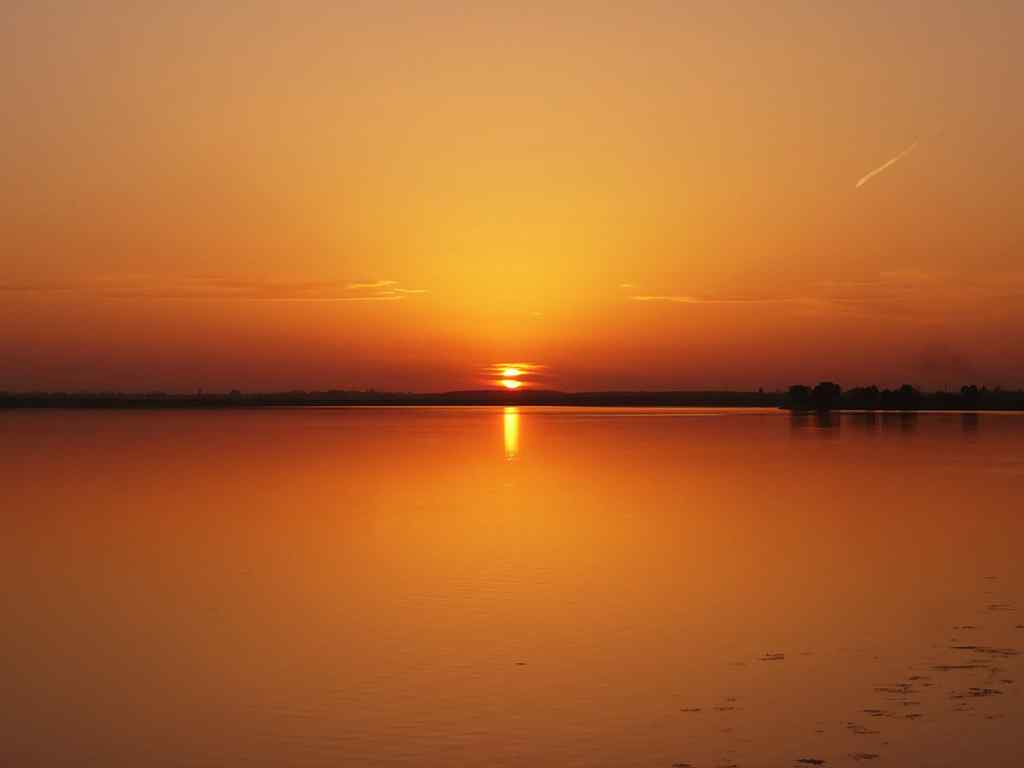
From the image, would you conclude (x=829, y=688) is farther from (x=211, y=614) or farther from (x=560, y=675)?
(x=211, y=614)

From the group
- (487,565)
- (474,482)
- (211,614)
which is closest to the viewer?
(211,614)

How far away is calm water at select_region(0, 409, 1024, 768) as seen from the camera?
13375 millimetres

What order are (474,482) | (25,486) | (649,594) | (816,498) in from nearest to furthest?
(649,594)
(816,498)
(25,486)
(474,482)

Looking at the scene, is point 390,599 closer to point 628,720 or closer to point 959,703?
point 628,720

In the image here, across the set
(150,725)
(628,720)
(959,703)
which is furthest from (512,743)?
(959,703)

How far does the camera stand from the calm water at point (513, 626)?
13.4m

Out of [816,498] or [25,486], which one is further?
[25,486]

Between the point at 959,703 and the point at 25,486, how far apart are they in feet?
116

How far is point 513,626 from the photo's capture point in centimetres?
1919

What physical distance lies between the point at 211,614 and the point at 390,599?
9.68 feet

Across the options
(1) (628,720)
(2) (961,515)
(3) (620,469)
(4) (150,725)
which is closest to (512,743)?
(1) (628,720)

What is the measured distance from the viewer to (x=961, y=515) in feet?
109

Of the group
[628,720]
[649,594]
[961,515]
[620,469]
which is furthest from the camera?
[620,469]

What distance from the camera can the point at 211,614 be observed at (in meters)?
20.3
